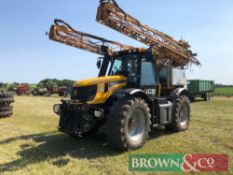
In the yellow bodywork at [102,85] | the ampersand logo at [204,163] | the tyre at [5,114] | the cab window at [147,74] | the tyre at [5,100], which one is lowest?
the ampersand logo at [204,163]

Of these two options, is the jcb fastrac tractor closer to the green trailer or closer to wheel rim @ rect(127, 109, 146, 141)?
wheel rim @ rect(127, 109, 146, 141)

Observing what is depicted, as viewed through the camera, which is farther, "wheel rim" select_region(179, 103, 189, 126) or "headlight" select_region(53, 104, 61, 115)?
"wheel rim" select_region(179, 103, 189, 126)

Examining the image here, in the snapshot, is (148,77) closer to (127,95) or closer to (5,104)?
(127,95)

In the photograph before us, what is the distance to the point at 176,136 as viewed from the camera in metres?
8.56

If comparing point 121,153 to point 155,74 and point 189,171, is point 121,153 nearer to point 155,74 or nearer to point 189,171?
point 189,171

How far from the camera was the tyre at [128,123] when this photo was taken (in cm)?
657

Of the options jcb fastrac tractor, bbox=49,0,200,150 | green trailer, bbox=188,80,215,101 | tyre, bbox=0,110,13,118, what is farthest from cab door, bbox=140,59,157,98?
green trailer, bbox=188,80,215,101

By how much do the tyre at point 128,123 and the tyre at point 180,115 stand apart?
192cm

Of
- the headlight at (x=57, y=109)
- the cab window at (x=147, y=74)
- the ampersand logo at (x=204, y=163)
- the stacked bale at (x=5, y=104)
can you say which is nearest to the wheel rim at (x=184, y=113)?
the cab window at (x=147, y=74)

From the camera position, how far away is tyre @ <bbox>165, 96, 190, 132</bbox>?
9.11 metres

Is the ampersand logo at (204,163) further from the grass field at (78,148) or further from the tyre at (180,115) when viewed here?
the tyre at (180,115)

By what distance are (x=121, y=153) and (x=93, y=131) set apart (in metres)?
1.90

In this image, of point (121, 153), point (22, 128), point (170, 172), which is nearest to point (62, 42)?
point (22, 128)

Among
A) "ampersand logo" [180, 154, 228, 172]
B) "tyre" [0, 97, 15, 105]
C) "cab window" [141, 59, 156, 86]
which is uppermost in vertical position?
"cab window" [141, 59, 156, 86]
